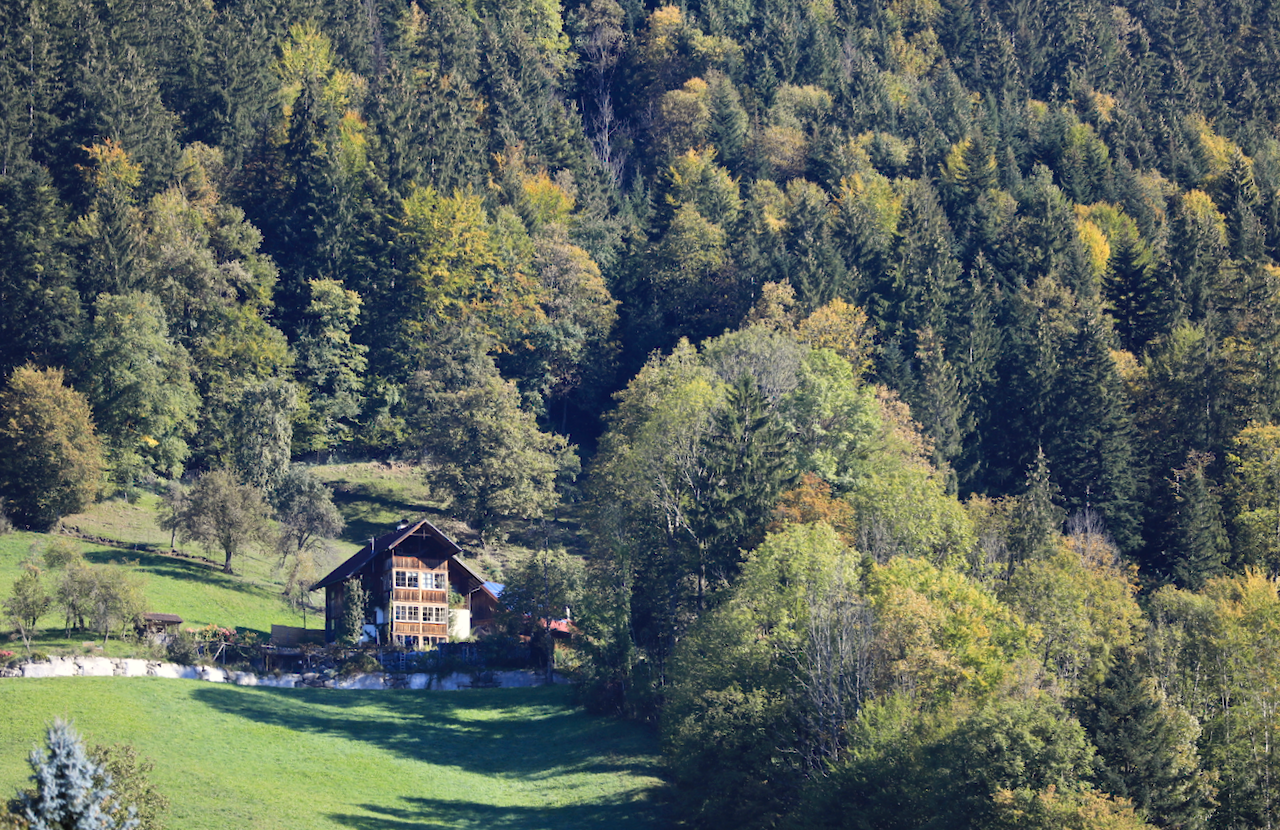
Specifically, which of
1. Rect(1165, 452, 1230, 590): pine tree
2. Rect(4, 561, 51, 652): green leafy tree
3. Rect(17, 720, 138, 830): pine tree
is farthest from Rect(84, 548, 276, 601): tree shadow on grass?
Rect(17, 720, 138, 830): pine tree

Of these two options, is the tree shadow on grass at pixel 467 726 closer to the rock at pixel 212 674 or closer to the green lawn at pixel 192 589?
the rock at pixel 212 674

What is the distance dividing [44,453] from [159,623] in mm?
20103

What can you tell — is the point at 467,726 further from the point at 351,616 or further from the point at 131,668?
the point at 131,668

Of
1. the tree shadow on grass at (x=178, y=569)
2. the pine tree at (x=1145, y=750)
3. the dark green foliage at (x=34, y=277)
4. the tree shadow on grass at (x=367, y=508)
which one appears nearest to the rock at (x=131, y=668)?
the tree shadow on grass at (x=178, y=569)

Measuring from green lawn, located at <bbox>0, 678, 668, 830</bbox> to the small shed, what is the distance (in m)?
4.94

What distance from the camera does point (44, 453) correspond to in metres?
82.4

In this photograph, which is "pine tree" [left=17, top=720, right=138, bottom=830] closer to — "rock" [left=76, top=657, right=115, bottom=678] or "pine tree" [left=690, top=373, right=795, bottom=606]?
"rock" [left=76, top=657, right=115, bottom=678]

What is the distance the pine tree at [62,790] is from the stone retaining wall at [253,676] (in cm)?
3729

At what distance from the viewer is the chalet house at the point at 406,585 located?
7888 cm

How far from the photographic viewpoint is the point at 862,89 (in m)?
144

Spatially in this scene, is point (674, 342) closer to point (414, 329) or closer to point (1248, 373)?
point (414, 329)

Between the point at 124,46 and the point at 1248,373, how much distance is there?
8823 cm

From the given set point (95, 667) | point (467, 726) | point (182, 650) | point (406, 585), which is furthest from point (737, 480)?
point (95, 667)

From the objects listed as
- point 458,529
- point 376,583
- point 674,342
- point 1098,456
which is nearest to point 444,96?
point 674,342
